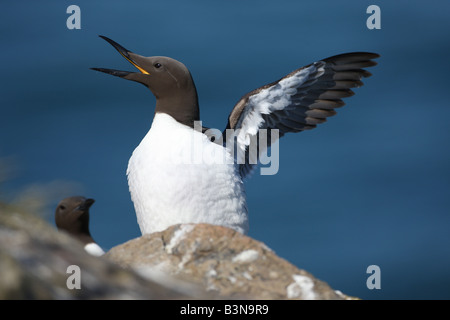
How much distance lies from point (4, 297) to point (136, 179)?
427 centimetres

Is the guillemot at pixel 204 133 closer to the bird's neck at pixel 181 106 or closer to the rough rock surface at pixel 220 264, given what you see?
the bird's neck at pixel 181 106

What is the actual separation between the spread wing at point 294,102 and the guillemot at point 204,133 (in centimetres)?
1

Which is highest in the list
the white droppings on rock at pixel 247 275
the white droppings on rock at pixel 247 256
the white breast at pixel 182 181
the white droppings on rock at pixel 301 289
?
the white breast at pixel 182 181

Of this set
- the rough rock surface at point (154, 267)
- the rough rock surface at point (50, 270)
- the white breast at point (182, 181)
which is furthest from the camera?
the white breast at point (182, 181)

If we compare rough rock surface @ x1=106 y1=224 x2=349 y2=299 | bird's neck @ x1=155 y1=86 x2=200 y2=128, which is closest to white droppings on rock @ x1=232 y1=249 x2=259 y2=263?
rough rock surface @ x1=106 y1=224 x2=349 y2=299

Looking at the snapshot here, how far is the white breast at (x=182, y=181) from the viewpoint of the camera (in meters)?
7.96

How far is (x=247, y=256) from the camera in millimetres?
5859

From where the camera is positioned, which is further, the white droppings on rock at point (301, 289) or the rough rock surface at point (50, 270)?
the white droppings on rock at point (301, 289)

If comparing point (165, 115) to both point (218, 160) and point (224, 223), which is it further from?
point (224, 223)

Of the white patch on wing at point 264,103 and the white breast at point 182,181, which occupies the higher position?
the white patch on wing at point 264,103

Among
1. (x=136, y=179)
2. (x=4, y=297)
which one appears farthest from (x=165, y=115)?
(x=4, y=297)

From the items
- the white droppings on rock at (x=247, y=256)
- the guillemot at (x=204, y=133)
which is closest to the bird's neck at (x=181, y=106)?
the guillemot at (x=204, y=133)

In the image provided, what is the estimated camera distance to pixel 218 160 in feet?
27.6

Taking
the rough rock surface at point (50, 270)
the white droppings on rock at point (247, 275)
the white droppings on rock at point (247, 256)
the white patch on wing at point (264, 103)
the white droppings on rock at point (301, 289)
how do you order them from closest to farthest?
the rough rock surface at point (50, 270), the white droppings on rock at point (301, 289), the white droppings on rock at point (247, 275), the white droppings on rock at point (247, 256), the white patch on wing at point (264, 103)
